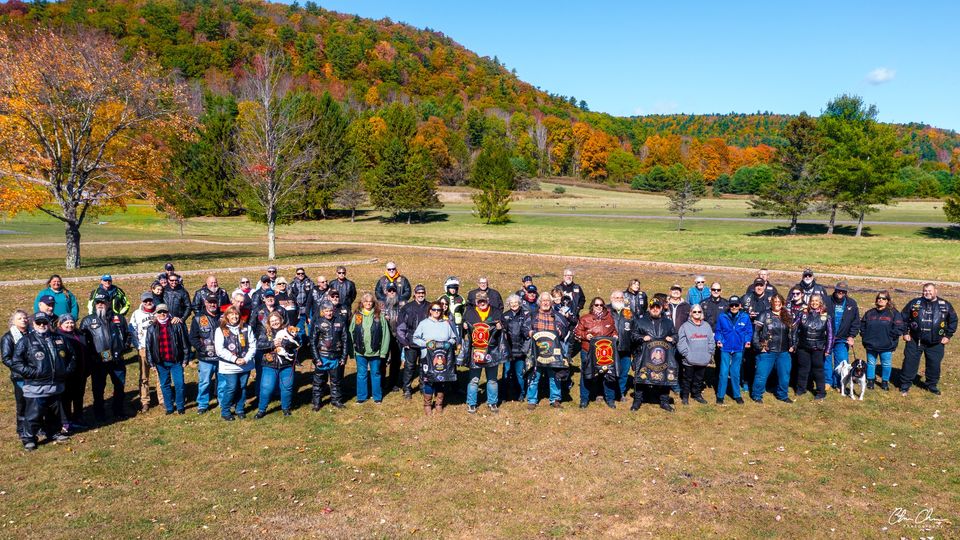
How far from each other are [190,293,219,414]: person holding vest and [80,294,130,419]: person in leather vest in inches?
45.7

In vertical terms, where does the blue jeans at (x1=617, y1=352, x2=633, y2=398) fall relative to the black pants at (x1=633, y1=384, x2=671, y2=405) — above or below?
above

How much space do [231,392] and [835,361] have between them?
1032 cm

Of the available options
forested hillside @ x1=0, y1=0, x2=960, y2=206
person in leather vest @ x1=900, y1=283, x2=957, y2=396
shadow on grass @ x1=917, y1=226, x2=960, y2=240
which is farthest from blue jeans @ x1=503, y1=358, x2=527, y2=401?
forested hillside @ x1=0, y1=0, x2=960, y2=206

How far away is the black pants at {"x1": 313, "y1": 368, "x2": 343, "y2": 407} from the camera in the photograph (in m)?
9.47

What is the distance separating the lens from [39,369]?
25.3ft

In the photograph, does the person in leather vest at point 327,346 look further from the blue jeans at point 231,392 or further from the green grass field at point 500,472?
the blue jeans at point 231,392

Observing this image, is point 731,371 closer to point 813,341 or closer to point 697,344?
point 697,344

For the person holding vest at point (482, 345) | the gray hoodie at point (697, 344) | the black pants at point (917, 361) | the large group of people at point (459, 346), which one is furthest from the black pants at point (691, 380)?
the black pants at point (917, 361)

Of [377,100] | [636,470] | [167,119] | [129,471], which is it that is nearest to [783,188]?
[167,119]

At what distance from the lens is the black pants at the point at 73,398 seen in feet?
27.3

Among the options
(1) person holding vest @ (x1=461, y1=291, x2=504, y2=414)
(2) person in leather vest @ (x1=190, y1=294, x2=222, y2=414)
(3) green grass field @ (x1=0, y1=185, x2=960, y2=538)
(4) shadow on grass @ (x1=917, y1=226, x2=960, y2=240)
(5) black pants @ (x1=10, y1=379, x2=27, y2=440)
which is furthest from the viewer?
(4) shadow on grass @ (x1=917, y1=226, x2=960, y2=240)

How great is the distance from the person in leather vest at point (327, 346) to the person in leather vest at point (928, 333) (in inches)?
377

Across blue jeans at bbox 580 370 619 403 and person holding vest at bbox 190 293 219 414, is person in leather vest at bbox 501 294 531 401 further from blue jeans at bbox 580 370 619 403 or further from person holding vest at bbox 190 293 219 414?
person holding vest at bbox 190 293 219 414

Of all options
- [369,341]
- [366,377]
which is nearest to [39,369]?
[369,341]
